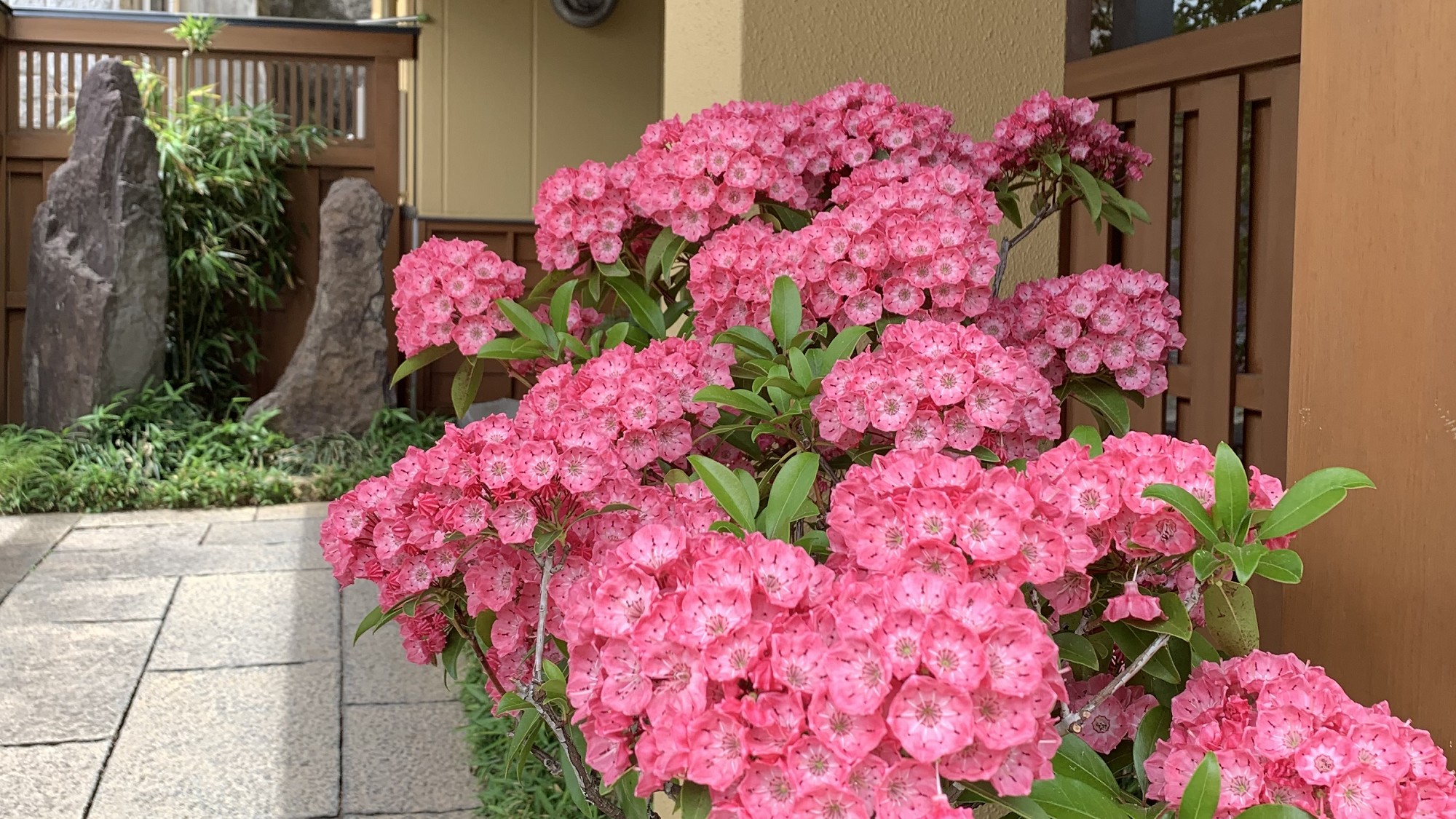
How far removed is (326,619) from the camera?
3354mm

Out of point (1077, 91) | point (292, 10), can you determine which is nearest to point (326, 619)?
point (1077, 91)

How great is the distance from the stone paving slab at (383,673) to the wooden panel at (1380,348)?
2.11m

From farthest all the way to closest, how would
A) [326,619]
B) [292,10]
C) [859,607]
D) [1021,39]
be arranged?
1. [292,10]
2. [326,619]
3. [1021,39]
4. [859,607]

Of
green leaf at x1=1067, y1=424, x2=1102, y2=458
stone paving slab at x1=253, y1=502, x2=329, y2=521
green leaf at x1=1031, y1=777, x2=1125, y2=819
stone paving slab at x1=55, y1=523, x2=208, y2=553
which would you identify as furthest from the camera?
stone paving slab at x1=253, y1=502, x2=329, y2=521

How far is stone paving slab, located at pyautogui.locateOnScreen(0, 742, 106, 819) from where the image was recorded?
218cm

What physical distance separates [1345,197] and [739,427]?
534 millimetres

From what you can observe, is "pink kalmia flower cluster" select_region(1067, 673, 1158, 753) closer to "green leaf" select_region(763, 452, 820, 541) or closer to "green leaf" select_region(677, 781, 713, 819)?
"green leaf" select_region(763, 452, 820, 541)

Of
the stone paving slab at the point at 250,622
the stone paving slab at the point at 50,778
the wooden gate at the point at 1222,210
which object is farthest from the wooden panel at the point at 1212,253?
the stone paving slab at the point at 250,622

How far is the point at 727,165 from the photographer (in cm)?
136

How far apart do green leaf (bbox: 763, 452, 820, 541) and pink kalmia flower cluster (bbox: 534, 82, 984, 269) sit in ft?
1.81

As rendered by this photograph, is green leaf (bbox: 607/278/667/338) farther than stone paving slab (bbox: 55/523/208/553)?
No

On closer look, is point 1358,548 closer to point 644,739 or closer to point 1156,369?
point 1156,369

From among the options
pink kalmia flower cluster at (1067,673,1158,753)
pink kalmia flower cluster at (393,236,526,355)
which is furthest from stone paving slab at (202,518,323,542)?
pink kalmia flower cluster at (1067,673,1158,753)

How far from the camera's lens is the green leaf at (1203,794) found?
2.18 feet
